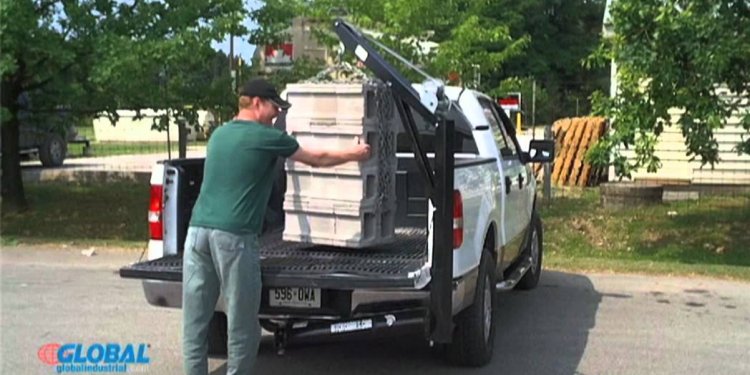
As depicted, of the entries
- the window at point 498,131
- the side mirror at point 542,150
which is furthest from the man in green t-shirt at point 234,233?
the side mirror at point 542,150

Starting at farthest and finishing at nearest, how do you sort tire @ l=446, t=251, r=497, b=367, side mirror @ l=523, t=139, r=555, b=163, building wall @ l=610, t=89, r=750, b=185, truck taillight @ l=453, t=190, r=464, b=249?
building wall @ l=610, t=89, r=750, b=185, side mirror @ l=523, t=139, r=555, b=163, tire @ l=446, t=251, r=497, b=367, truck taillight @ l=453, t=190, r=464, b=249

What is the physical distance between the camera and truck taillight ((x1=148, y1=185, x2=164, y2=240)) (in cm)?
602

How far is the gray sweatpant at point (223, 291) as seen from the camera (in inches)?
201

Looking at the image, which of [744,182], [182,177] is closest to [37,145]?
[744,182]

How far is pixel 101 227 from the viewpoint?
13898 millimetres

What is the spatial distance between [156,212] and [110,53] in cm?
594

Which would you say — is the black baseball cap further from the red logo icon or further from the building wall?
the building wall

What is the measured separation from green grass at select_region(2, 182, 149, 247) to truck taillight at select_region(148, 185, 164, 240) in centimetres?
602

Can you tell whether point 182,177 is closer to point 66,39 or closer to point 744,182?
point 66,39

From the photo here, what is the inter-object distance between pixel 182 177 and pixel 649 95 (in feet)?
20.7

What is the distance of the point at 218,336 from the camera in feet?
21.9

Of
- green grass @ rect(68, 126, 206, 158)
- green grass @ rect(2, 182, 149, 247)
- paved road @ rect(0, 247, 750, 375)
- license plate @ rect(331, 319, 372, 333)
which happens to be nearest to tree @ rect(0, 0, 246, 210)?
green grass @ rect(2, 182, 149, 247)

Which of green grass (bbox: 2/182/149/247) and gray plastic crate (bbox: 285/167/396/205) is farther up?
gray plastic crate (bbox: 285/167/396/205)

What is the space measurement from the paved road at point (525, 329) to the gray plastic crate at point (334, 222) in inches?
27.1
